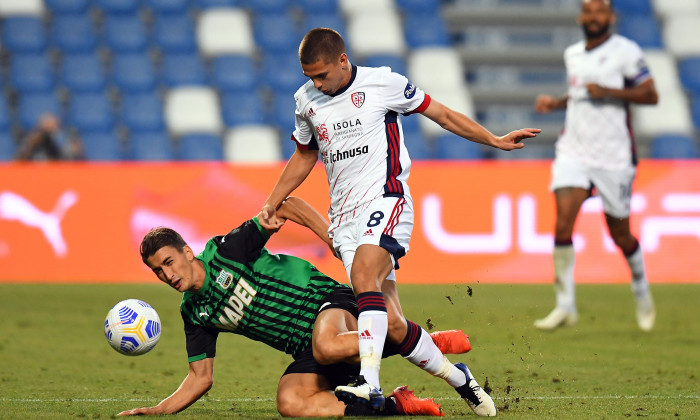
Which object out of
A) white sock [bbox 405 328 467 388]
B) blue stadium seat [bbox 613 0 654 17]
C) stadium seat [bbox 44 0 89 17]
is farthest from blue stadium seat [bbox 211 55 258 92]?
white sock [bbox 405 328 467 388]

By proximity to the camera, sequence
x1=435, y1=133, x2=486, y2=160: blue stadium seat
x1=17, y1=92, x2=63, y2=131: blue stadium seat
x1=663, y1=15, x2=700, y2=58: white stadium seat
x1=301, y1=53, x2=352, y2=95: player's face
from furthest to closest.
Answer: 1. x1=663, y1=15, x2=700, y2=58: white stadium seat
2. x1=435, y1=133, x2=486, y2=160: blue stadium seat
3. x1=17, y1=92, x2=63, y2=131: blue stadium seat
4. x1=301, y1=53, x2=352, y2=95: player's face

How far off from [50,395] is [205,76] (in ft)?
38.3

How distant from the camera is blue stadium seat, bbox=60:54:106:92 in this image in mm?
15706

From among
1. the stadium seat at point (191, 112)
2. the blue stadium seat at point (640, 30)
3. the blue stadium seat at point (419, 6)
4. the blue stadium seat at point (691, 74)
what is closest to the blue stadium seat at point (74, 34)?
the stadium seat at point (191, 112)

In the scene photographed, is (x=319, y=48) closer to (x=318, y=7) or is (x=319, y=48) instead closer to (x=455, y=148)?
(x=455, y=148)

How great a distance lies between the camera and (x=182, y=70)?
16.1 m

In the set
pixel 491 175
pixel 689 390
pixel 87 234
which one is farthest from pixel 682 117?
pixel 689 390

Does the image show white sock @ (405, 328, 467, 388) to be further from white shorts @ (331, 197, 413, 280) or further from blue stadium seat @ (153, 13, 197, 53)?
blue stadium seat @ (153, 13, 197, 53)

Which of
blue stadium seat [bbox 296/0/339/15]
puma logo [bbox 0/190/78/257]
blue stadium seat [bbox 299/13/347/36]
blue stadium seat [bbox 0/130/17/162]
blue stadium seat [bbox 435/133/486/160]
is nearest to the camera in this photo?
puma logo [bbox 0/190/78/257]

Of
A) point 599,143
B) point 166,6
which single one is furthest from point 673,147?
point 166,6

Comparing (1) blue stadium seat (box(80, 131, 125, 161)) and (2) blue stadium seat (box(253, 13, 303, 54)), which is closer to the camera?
(1) blue stadium seat (box(80, 131, 125, 161))

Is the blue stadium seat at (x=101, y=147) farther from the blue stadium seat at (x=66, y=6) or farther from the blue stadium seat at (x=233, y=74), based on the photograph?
the blue stadium seat at (x=66, y=6)

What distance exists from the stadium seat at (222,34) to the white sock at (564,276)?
9667mm

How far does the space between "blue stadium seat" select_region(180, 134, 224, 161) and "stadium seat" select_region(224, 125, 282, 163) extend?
20 cm
